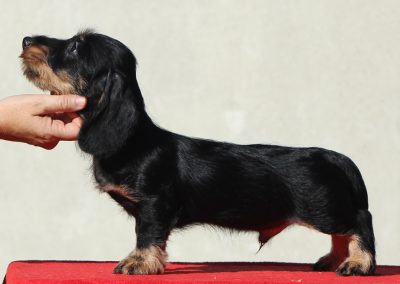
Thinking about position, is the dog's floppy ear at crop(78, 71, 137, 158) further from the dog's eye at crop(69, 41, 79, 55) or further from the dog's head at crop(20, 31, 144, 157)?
the dog's eye at crop(69, 41, 79, 55)

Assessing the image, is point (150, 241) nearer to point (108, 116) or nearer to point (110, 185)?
point (110, 185)

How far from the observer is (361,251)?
4043 millimetres

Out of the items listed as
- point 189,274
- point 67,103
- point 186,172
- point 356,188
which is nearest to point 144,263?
point 189,274

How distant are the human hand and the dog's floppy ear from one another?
0.45 feet

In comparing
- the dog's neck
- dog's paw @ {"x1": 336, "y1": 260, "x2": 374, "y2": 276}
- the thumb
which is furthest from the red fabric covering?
the thumb

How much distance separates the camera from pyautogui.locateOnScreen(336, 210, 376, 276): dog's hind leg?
13.0ft

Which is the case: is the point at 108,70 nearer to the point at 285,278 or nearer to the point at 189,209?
the point at 189,209

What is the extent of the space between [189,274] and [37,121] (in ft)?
3.04

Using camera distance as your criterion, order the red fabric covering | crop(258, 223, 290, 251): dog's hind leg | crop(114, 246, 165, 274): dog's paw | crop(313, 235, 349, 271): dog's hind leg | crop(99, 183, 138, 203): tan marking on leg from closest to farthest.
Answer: the red fabric covering, crop(114, 246, 165, 274): dog's paw, crop(99, 183, 138, 203): tan marking on leg, crop(258, 223, 290, 251): dog's hind leg, crop(313, 235, 349, 271): dog's hind leg

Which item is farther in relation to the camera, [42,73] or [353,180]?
[353,180]

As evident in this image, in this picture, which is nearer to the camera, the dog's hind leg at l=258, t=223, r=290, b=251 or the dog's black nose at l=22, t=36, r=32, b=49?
the dog's black nose at l=22, t=36, r=32, b=49

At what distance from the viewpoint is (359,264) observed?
3973 millimetres

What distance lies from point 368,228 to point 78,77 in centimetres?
140

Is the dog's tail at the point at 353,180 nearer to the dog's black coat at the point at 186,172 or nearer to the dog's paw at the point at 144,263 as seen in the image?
the dog's black coat at the point at 186,172
